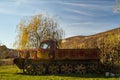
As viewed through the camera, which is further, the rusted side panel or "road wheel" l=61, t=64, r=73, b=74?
"road wheel" l=61, t=64, r=73, b=74

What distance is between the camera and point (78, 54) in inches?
1117

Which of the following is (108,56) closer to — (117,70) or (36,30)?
(117,70)

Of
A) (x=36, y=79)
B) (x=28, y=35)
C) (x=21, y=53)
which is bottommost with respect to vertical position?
(x=36, y=79)

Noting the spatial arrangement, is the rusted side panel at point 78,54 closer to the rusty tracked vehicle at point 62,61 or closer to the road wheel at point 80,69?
the rusty tracked vehicle at point 62,61

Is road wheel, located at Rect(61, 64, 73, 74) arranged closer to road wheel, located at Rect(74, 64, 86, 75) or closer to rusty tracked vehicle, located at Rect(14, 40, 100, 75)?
rusty tracked vehicle, located at Rect(14, 40, 100, 75)

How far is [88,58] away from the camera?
28219mm

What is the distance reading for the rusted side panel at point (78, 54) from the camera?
2825cm

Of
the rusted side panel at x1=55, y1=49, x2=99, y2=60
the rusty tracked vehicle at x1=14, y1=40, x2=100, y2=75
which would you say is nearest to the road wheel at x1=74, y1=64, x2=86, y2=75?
the rusty tracked vehicle at x1=14, y1=40, x2=100, y2=75

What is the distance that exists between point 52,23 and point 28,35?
4442 mm

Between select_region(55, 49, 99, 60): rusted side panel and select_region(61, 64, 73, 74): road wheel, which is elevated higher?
select_region(55, 49, 99, 60): rusted side panel

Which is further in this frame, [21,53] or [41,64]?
[21,53]

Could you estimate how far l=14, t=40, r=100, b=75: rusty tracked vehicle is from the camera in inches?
1115

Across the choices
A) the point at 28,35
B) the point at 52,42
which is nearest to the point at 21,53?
the point at 52,42

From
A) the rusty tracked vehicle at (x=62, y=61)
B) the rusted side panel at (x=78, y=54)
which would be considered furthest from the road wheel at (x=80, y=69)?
the rusted side panel at (x=78, y=54)
